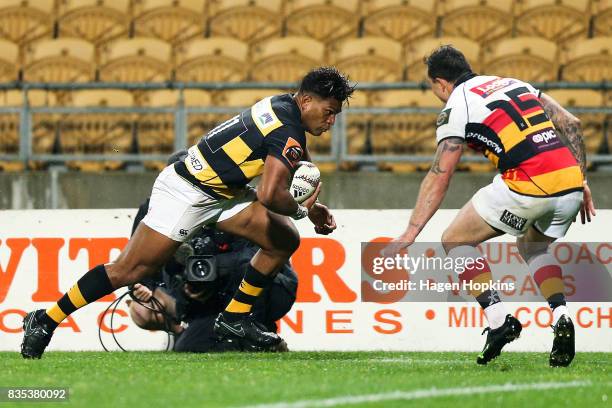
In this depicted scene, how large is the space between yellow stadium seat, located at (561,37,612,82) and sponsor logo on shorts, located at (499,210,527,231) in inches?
231

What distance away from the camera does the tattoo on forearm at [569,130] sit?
22.8ft

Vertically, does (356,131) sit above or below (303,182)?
above

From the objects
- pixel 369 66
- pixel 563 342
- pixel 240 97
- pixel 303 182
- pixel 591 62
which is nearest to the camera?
pixel 563 342

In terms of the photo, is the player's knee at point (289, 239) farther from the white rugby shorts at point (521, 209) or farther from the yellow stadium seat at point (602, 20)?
the yellow stadium seat at point (602, 20)

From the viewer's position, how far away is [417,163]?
1112cm

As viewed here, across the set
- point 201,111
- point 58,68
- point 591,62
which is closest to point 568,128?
point 201,111

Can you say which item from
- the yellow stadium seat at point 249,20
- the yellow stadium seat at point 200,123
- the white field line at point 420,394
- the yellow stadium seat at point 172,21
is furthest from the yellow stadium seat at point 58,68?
the white field line at point 420,394

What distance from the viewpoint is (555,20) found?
44.2 ft

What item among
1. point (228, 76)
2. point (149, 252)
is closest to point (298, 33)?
point (228, 76)

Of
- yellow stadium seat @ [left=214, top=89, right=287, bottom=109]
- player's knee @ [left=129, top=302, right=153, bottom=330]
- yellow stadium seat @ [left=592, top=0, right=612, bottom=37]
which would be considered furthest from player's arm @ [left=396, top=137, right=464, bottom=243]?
yellow stadium seat @ [left=592, top=0, right=612, bottom=37]

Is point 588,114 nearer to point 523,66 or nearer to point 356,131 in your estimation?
point 523,66

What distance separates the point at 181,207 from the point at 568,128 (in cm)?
Answer: 238

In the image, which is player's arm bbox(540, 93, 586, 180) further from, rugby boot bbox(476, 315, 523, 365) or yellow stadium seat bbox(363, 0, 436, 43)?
yellow stadium seat bbox(363, 0, 436, 43)

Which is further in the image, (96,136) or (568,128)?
(96,136)
